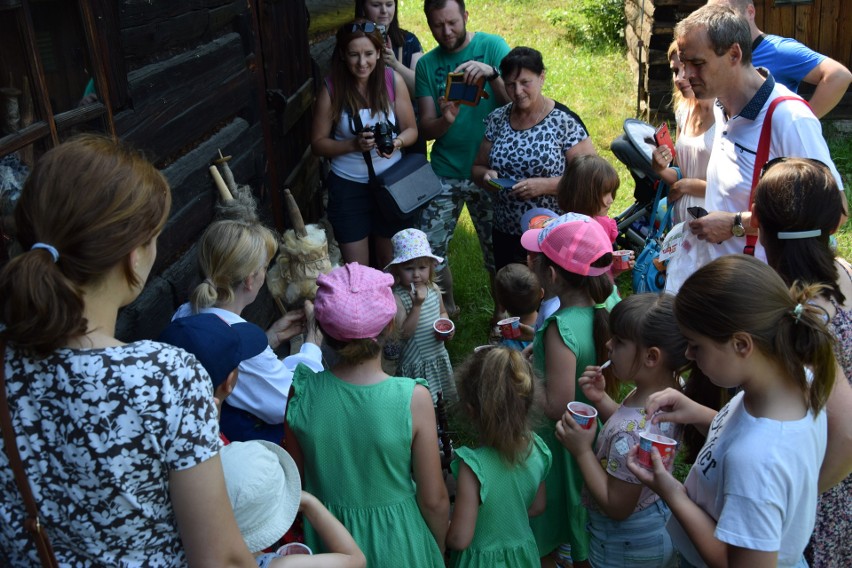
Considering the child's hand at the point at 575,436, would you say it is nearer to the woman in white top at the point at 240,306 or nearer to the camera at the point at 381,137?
the woman in white top at the point at 240,306

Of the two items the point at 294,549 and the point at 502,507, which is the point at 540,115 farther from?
the point at 294,549

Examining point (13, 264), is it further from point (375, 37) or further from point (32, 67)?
point (375, 37)

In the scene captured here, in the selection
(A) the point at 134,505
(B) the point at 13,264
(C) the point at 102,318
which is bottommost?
(A) the point at 134,505

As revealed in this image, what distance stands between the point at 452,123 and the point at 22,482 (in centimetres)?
398

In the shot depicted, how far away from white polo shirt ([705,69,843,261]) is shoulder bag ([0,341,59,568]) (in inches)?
110

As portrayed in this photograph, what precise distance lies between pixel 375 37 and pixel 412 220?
3.78 feet

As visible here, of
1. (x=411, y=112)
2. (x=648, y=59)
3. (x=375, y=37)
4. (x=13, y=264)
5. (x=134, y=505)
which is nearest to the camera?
(x=13, y=264)

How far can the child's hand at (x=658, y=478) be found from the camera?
205cm

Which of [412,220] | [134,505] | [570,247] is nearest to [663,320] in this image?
[570,247]

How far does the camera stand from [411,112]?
5098mm

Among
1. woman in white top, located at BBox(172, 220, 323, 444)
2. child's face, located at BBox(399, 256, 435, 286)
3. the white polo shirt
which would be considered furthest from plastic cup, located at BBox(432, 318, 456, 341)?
the white polo shirt

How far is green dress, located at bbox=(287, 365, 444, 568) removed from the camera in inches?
93.5

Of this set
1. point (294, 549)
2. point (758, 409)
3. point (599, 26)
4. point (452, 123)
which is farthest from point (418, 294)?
point (599, 26)

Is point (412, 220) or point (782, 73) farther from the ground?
point (782, 73)
